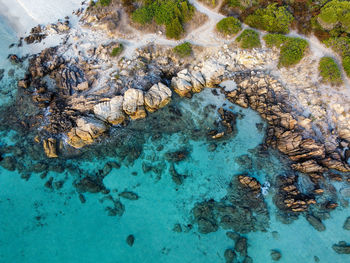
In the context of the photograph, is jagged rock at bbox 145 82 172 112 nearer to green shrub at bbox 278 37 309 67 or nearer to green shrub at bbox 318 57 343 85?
green shrub at bbox 278 37 309 67

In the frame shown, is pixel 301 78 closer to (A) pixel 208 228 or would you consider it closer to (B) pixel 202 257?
(A) pixel 208 228

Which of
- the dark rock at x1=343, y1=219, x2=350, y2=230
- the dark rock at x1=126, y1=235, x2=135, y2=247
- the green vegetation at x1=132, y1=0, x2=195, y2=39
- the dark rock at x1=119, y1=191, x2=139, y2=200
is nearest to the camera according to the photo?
the dark rock at x1=126, y1=235, x2=135, y2=247

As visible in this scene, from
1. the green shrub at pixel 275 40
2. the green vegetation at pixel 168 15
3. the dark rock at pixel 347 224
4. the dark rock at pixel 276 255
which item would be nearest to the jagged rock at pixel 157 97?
the green vegetation at pixel 168 15

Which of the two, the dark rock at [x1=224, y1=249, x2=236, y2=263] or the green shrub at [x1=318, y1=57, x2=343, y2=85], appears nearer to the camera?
the dark rock at [x1=224, y1=249, x2=236, y2=263]

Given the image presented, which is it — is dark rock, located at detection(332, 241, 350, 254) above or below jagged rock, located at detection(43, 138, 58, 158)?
below

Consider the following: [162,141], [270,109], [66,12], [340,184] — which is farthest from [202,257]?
[66,12]

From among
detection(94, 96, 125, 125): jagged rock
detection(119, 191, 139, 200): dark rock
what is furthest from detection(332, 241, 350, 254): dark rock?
detection(94, 96, 125, 125): jagged rock

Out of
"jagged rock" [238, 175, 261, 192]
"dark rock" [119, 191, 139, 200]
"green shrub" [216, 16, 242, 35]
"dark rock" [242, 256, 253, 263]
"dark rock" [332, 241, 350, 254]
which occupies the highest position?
"green shrub" [216, 16, 242, 35]

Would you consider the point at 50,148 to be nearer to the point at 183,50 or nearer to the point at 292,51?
the point at 183,50
